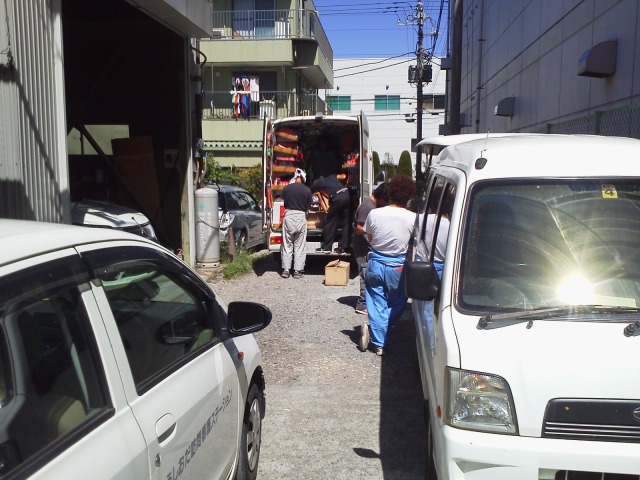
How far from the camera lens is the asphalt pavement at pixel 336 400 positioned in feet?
14.8

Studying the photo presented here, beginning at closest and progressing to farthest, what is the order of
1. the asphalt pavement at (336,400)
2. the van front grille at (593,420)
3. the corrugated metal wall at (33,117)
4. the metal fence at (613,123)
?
the van front grille at (593,420)
the asphalt pavement at (336,400)
the corrugated metal wall at (33,117)
the metal fence at (613,123)

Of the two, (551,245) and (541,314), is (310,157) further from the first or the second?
(541,314)

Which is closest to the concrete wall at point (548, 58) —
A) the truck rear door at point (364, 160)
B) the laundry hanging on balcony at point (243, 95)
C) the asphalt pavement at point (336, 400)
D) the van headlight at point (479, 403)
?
the truck rear door at point (364, 160)

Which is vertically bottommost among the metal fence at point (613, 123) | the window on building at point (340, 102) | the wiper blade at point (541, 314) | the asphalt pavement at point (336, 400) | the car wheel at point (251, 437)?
the asphalt pavement at point (336, 400)

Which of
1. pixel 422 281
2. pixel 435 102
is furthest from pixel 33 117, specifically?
pixel 435 102

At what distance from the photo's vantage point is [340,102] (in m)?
50.0

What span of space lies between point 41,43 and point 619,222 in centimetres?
534

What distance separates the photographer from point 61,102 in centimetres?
657

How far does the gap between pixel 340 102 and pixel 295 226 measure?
40472mm

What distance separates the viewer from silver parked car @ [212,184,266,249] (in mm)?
12914

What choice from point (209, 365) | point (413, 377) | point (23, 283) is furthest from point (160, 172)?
point (23, 283)

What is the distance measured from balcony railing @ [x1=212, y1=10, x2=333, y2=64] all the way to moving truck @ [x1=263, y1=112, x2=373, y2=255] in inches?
498

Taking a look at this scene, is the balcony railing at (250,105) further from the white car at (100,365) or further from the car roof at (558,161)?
the white car at (100,365)

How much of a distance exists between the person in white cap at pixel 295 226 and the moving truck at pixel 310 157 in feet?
1.54
